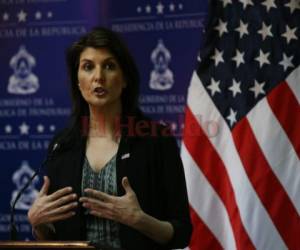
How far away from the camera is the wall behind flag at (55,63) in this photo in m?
3.28

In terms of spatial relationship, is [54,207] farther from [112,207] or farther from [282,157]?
[282,157]

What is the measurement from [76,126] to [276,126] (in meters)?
1.24

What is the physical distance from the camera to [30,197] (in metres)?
3.49

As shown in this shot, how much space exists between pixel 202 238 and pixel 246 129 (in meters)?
0.63

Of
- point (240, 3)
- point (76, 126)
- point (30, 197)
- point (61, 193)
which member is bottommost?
point (30, 197)

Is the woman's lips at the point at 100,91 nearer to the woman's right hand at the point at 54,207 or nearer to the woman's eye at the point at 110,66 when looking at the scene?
the woman's eye at the point at 110,66

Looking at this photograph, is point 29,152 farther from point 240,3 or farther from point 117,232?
point 117,232

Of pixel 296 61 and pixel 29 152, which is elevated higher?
pixel 296 61

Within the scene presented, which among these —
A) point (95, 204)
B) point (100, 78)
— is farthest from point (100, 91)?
point (95, 204)

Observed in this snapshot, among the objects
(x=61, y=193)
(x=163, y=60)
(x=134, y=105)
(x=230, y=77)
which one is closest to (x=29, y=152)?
(x=163, y=60)

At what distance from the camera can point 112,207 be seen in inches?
69.8

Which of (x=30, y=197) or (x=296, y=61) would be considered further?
(x=30, y=197)

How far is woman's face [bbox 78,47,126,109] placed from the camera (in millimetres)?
2043

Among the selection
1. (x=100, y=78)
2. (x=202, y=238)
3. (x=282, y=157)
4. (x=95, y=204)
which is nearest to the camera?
(x=95, y=204)
